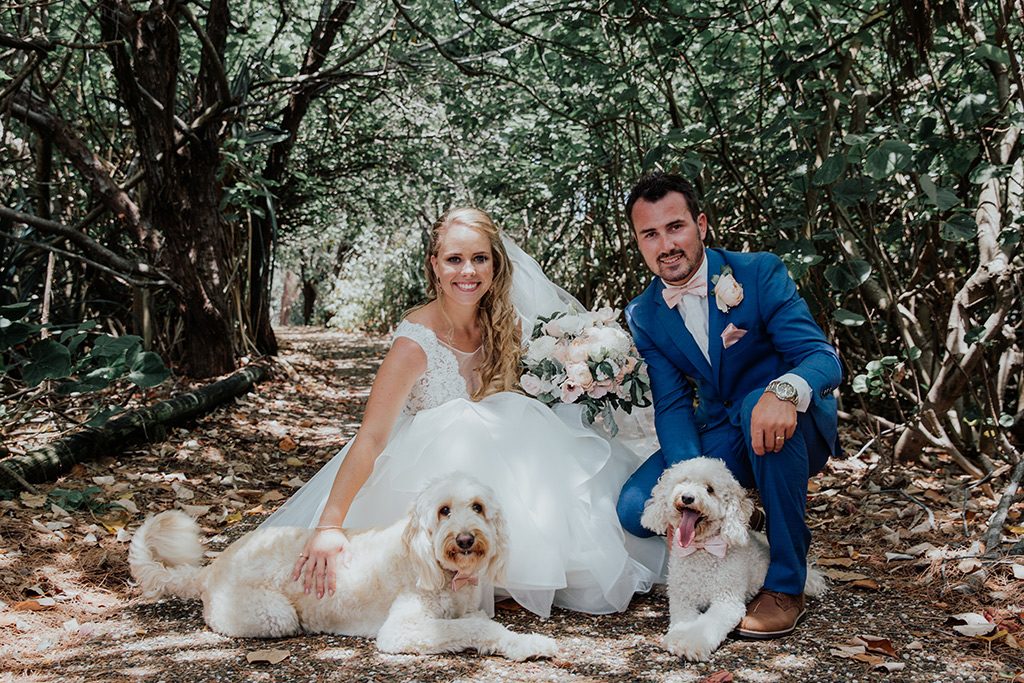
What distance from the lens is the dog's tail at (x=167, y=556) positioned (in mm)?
3090

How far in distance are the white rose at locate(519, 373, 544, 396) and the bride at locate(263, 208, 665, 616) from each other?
69mm

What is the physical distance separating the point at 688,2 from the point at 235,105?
3.68 m

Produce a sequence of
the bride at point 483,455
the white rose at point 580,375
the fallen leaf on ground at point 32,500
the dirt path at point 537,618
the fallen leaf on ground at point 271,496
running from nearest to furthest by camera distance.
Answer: the dirt path at point 537,618 → the bride at point 483,455 → the white rose at point 580,375 → the fallen leaf on ground at point 32,500 → the fallen leaf on ground at point 271,496

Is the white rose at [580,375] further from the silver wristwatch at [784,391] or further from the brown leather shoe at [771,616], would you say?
the brown leather shoe at [771,616]

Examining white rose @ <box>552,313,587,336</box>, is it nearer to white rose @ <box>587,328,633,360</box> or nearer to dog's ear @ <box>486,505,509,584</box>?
white rose @ <box>587,328,633,360</box>

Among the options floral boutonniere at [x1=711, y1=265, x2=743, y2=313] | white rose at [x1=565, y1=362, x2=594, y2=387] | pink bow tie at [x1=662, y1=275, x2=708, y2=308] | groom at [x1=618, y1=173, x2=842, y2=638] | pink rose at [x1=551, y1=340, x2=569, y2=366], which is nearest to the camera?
Answer: groom at [x1=618, y1=173, x2=842, y2=638]

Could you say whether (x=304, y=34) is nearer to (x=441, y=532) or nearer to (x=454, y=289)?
(x=454, y=289)

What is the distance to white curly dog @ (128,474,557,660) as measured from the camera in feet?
8.96

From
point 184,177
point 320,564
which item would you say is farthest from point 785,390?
point 184,177

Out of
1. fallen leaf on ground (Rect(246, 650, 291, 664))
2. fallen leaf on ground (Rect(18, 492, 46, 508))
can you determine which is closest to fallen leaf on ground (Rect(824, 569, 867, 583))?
fallen leaf on ground (Rect(246, 650, 291, 664))

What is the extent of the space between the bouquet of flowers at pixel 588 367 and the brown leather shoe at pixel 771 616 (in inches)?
38.5

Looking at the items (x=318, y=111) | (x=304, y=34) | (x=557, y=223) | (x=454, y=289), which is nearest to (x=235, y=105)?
(x=304, y=34)

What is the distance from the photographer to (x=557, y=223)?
28.5 feet

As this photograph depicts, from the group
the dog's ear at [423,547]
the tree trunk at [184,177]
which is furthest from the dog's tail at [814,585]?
the tree trunk at [184,177]
